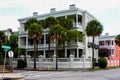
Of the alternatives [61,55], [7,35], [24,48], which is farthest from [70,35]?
[7,35]

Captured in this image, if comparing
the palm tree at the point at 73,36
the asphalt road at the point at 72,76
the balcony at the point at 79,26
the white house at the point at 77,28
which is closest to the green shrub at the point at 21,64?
the white house at the point at 77,28

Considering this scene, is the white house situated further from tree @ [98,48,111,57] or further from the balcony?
tree @ [98,48,111,57]

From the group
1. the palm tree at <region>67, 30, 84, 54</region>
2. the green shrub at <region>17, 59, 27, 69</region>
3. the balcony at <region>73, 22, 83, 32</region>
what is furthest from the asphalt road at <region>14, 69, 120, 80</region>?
the balcony at <region>73, 22, 83, 32</region>

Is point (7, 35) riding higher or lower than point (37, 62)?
higher

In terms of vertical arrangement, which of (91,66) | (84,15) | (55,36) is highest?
(84,15)

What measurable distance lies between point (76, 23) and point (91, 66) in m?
9.83

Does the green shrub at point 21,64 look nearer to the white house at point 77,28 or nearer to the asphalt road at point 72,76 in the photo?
the white house at point 77,28

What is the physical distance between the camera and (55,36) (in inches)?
1923

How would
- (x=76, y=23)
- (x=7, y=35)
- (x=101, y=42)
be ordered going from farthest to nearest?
(x=101, y=42) → (x=7, y=35) → (x=76, y=23)

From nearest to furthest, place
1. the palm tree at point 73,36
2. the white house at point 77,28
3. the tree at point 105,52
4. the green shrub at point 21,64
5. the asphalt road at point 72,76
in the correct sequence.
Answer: the asphalt road at point 72,76 < the green shrub at point 21,64 < the palm tree at point 73,36 < the white house at point 77,28 < the tree at point 105,52

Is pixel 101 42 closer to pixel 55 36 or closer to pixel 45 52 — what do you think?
pixel 45 52

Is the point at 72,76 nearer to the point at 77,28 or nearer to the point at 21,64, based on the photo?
the point at 21,64

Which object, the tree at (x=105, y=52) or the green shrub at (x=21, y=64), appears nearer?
the green shrub at (x=21, y=64)

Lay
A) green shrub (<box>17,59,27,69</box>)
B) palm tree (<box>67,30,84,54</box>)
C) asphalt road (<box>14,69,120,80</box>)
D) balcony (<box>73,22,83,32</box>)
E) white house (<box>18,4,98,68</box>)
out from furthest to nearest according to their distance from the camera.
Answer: white house (<box>18,4,98,68</box>) → balcony (<box>73,22,83,32</box>) → palm tree (<box>67,30,84,54</box>) → green shrub (<box>17,59,27,69</box>) → asphalt road (<box>14,69,120,80</box>)
